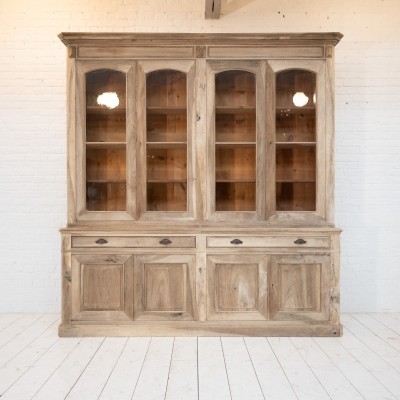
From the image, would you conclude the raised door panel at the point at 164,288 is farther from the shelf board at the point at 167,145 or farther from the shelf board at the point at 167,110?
the shelf board at the point at 167,110

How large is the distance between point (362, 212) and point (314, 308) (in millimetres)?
1229

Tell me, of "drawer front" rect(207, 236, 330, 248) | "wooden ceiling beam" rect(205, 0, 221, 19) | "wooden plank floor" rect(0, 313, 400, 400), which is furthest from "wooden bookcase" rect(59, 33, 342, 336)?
"wooden ceiling beam" rect(205, 0, 221, 19)

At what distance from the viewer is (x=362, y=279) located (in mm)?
4750

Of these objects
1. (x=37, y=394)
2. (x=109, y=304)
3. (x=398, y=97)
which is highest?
(x=398, y=97)

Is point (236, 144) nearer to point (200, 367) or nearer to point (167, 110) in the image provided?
point (167, 110)

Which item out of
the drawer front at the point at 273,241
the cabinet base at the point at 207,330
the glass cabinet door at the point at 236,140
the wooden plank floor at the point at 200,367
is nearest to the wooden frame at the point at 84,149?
the glass cabinet door at the point at 236,140

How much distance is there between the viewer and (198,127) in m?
4.02

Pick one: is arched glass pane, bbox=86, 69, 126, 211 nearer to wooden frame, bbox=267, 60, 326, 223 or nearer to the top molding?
the top molding

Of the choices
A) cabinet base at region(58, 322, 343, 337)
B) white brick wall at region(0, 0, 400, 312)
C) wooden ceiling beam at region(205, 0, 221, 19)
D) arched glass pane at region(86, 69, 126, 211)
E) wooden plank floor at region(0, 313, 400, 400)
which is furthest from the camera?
white brick wall at region(0, 0, 400, 312)

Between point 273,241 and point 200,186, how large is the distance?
0.71 metres

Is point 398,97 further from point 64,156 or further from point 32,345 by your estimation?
point 32,345

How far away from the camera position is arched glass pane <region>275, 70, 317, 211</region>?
159 inches

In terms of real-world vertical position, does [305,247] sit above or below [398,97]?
below

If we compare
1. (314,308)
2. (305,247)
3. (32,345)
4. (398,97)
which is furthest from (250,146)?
(32,345)
